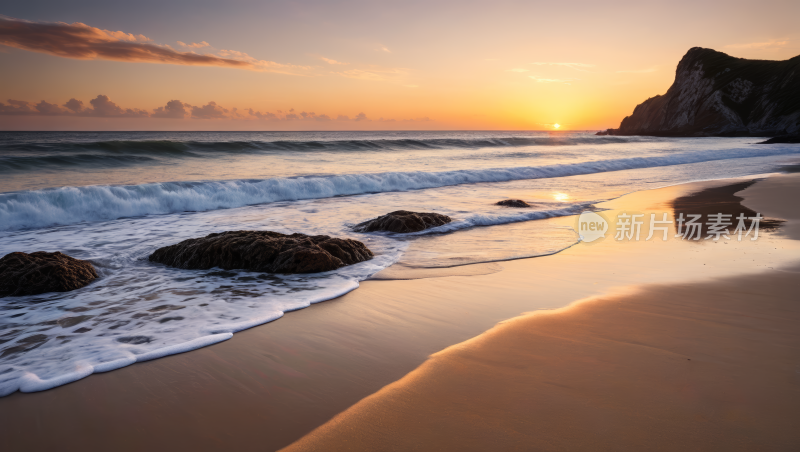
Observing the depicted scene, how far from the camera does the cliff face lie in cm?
6241

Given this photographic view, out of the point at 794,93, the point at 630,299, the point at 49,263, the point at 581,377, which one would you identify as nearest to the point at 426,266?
the point at 630,299

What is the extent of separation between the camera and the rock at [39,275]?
428 cm

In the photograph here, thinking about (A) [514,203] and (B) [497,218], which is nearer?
(B) [497,218]

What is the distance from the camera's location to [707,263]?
192 inches

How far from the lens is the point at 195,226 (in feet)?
26.4

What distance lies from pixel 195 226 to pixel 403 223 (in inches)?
155

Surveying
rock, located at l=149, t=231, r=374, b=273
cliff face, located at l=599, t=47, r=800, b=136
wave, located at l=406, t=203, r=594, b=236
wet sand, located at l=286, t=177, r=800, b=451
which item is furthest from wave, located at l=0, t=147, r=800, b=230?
cliff face, located at l=599, t=47, r=800, b=136

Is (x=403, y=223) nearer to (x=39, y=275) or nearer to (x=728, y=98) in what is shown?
(x=39, y=275)

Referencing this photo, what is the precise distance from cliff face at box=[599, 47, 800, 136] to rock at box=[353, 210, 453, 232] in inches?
2680

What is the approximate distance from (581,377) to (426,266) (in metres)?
2.85

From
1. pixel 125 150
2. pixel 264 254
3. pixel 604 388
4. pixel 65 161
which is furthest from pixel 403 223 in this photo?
pixel 125 150

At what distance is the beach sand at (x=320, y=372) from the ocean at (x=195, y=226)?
11.6 inches

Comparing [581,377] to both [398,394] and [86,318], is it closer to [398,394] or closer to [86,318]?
[398,394]

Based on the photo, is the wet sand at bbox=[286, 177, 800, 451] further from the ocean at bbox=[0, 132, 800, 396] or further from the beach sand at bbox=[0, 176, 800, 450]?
the ocean at bbox=[0, 132, 800, 396]
